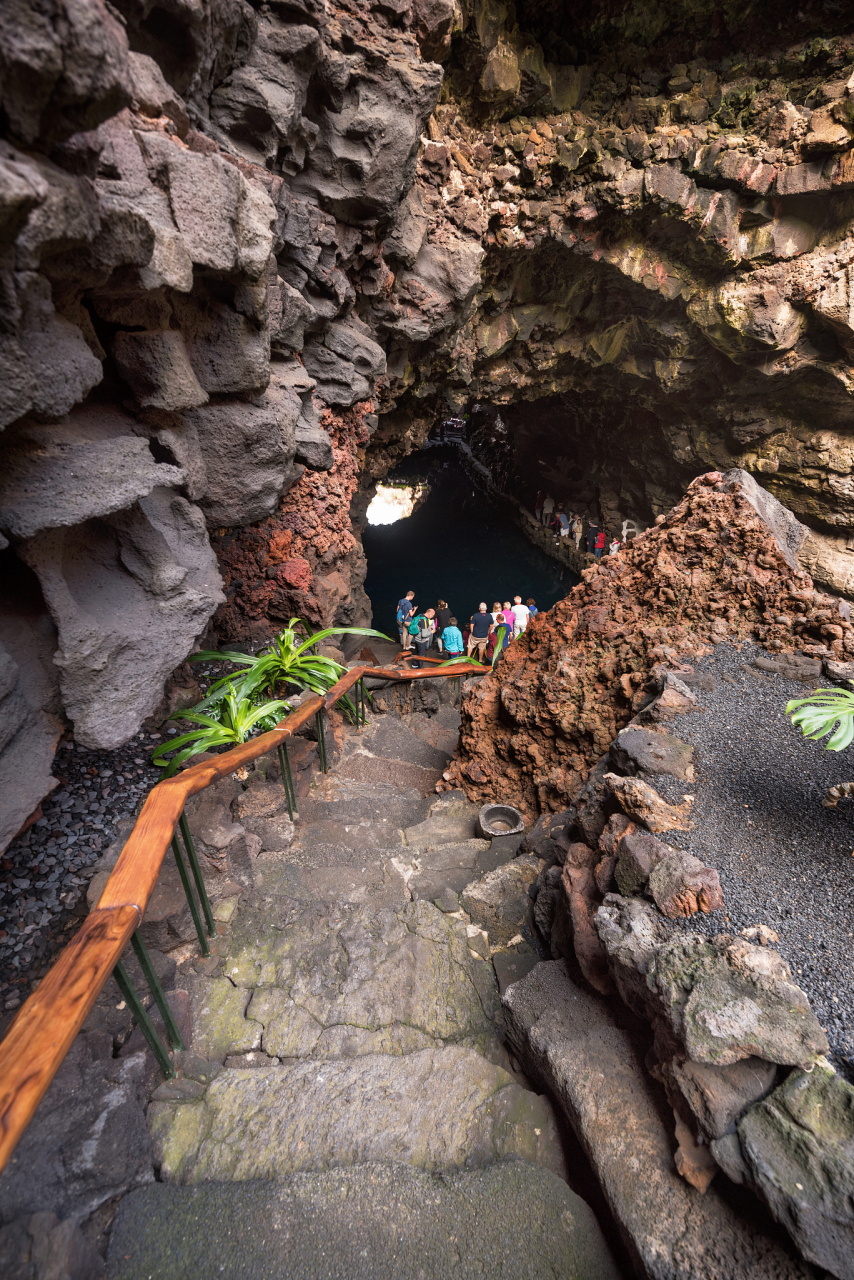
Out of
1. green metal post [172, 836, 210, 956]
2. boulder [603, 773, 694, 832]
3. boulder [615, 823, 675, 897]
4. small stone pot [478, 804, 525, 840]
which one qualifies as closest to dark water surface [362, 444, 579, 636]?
small stone pot [478, 804, 525, 840]

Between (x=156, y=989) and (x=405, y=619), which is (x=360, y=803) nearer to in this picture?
(x=156, y=989)

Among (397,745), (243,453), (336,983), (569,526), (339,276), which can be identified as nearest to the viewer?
(336,983)

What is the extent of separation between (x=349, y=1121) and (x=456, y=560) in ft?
42.0

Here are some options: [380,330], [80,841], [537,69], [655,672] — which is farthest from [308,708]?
[537,69]

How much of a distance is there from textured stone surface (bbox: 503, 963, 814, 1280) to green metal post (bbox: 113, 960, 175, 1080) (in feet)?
3.96

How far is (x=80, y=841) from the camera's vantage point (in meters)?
3.16

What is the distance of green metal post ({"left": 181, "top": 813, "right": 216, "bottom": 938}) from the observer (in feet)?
6.82

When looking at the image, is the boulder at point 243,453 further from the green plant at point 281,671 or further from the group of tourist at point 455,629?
the group of tourist at point 455,629

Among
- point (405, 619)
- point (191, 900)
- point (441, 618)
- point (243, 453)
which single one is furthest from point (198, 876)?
point (441, 618)

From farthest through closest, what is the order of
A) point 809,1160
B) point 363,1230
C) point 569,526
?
point 569,526
point 363,1230
point 809,1160

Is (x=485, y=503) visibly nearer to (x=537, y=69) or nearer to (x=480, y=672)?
(x=537, y=69)

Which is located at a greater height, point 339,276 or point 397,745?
point 339,276

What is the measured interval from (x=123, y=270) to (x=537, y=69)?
834cm

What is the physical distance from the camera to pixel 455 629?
861cm
